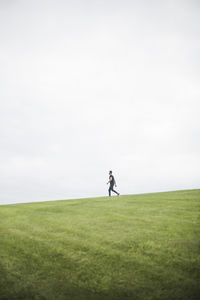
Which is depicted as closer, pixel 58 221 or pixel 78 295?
pixel 78 295

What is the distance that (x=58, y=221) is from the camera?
1158cm

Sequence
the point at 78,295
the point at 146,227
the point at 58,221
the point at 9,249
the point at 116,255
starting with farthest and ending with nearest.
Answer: the point at 58,221, the point at 146,227, the point at 9,249, the point at 116,255, the point at 78,295

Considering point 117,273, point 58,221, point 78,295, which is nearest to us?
point 78,295

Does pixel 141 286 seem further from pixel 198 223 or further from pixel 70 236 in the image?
pixel 198 223

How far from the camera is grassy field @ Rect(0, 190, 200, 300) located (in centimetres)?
521

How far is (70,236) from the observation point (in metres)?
8.84

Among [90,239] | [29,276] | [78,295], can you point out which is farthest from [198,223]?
[29,276]

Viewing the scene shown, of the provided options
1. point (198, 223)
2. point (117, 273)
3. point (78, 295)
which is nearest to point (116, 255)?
point (117, 273)

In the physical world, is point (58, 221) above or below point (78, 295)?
above

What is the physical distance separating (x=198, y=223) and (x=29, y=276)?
7879 millimetres

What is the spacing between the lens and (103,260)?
6.60 meters

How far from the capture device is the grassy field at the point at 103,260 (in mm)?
5215

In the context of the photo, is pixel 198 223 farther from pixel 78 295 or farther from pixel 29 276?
pixel 29 276

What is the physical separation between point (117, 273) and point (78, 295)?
4.34 ft
